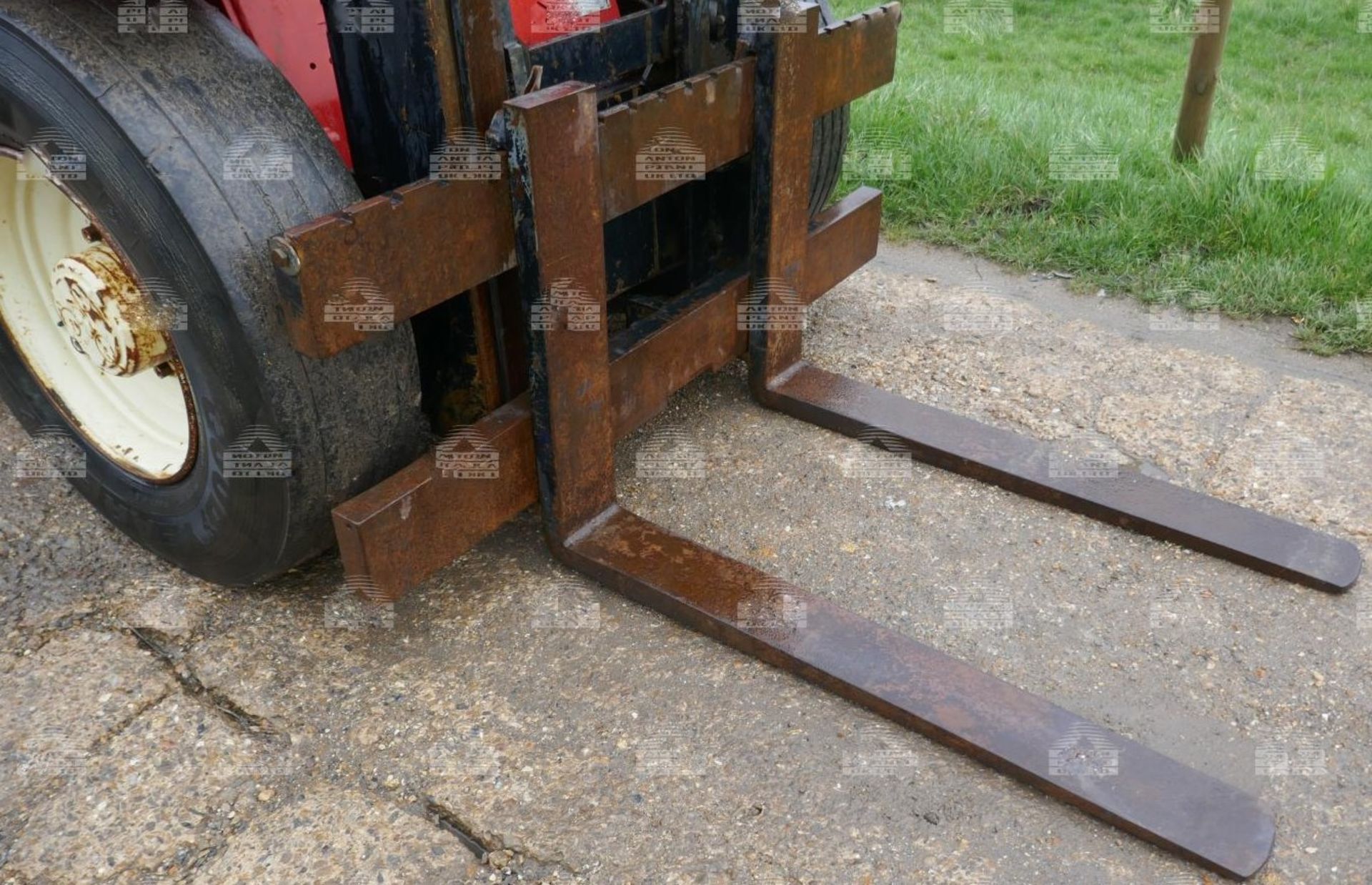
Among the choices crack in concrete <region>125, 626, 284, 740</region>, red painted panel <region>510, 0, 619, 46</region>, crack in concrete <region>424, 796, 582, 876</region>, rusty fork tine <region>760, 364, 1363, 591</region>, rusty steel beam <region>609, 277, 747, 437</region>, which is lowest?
crack in concrete <region>424, 796, 582, 876</region>

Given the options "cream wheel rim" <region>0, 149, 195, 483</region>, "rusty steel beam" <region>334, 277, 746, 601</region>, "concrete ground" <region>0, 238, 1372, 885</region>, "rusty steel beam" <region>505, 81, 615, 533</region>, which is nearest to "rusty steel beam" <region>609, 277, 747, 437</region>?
"rusty steel beam" <region>334, 277, 746, 601</region>

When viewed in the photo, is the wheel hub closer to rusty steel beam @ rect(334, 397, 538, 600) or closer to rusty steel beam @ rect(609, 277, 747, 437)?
rusty steel beam @ rect(334, 397, 538, 600)

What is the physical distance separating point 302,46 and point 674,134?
0.82m

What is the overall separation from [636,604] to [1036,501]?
1.08 meters

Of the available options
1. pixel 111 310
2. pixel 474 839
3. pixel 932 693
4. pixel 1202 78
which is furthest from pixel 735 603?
pixel 1202 78

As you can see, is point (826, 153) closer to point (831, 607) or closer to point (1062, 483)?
point (1062, 483)

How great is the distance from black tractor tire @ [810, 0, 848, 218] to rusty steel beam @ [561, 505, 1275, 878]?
4.02 feet

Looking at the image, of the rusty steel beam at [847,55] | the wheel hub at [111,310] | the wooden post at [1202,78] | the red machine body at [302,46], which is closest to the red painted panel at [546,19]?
the red machine body at [302,46]

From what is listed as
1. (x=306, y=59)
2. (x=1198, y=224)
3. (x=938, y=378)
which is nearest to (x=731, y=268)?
(x=938, y=378)

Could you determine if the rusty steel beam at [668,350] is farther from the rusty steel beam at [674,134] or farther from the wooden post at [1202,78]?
the wooden post at [1202,78]

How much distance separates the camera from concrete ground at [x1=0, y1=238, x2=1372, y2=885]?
2125 mm

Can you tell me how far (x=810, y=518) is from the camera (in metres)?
2.97

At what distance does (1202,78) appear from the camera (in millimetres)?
4699

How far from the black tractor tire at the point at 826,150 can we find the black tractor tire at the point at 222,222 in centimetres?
143
